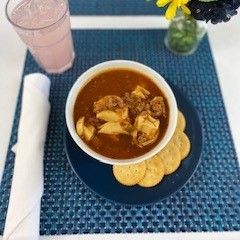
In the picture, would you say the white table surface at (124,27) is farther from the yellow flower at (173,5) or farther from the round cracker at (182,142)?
the yellow flower at (173,5)

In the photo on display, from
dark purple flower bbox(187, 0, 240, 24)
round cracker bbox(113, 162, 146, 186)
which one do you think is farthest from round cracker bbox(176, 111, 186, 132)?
dark purple flower bbox(187, 0, 240, 24)

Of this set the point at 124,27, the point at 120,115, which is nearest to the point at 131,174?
the point at 120,115

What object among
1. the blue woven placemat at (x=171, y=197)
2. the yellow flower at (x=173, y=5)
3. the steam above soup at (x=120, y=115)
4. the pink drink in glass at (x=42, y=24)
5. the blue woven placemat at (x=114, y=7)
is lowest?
the blue woven placemat at (x=171, y=197)

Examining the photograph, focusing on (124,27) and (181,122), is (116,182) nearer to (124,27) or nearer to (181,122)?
(181,122)

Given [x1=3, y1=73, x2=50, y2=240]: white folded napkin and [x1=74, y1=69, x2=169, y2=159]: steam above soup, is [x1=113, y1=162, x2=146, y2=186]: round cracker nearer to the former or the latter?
[x1=74, y1=69, x2=169, y2=159]: steam above soup

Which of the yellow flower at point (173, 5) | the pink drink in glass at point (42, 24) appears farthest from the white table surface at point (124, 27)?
the yellow flower at point (173, 5)

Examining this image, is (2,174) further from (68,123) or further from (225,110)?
(225,110)
